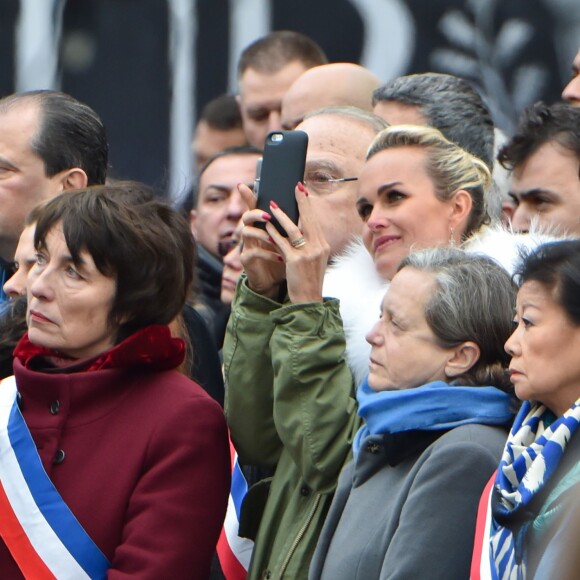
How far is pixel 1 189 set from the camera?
408 cm

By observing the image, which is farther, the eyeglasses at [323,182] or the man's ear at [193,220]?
the man's ear at [193,220]

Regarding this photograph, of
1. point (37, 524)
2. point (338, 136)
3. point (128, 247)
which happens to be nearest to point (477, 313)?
point (128, 247)

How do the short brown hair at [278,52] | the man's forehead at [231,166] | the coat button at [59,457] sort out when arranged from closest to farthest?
the coat button at [59,457]
the man's forehead at [231,166]
the short brown hair at [278,52]

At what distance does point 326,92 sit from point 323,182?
37.7 inches

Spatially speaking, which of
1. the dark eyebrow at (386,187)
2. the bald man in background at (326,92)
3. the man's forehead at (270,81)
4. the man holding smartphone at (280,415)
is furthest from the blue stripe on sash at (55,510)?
the man's forehead at (270,81)

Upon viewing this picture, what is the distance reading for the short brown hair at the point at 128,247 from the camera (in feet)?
10.7

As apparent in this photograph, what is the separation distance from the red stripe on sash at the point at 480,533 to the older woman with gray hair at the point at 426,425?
0.09 m

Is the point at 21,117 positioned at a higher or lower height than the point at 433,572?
higher

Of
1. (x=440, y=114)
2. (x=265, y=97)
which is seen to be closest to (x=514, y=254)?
(x=440, y=114)

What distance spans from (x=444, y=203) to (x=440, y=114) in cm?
84

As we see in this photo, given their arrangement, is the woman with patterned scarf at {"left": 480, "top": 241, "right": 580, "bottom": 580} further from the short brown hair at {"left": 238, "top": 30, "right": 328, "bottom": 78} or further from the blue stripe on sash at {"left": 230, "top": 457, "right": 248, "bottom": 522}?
the short brown hair at {"left": 238, "top": 30, "right": 328, "bottom": 78}

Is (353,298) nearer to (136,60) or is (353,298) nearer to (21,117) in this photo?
(21,117)

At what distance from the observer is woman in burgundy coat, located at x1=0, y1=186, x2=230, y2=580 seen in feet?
10.2

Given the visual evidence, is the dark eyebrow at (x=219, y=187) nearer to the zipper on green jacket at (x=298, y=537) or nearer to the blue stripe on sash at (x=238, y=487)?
A: the blue stripe on sash at (x=238, y=487)
